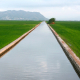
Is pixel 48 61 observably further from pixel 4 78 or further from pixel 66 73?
pixel 4 78

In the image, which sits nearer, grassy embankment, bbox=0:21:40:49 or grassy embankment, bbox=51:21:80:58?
grassy embankment, bbox=51:21:80:58

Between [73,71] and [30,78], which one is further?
[73,71]

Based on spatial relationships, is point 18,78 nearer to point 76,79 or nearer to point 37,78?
point 37,78

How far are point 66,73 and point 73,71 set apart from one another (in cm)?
49

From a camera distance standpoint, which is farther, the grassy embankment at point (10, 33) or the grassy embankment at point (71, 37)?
the grassy embankment at point (10, 33)

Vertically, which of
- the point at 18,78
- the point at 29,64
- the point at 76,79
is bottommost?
the point at 76,79

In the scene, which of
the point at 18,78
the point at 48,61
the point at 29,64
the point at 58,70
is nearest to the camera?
the point at 18,78

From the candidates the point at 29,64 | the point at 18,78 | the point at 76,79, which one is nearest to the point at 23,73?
the point at 18,78

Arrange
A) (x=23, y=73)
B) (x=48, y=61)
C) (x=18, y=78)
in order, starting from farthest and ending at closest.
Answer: (x=48, y=61), (x=23, y=73), (x=18, y=78)

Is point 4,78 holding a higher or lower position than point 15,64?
lower

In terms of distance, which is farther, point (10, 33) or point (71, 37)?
point (10, 33)

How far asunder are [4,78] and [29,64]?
1886mm

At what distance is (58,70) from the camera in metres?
6.80

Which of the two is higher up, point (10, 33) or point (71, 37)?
point (10, 33)
